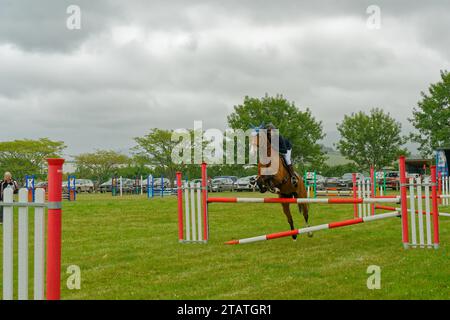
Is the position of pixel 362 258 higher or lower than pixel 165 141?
lower

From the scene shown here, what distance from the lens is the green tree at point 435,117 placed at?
51438 millimetres

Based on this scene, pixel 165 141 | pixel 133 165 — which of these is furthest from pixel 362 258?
pixel 133 165

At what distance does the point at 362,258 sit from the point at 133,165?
6636cm

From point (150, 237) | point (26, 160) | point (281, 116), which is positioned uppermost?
point (281, 116)

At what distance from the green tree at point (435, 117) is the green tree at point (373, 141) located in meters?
3.95

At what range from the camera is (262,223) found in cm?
1535

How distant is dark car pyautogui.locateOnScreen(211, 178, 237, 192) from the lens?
48.4 meters

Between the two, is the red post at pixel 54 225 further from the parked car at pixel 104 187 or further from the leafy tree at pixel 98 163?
the leafy tree at pixel 98 163

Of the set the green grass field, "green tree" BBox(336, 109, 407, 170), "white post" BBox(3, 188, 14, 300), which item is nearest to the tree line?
"green tree" BBox(336, 109, 407, 170)

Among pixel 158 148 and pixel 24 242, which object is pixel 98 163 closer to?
pixel 158 148

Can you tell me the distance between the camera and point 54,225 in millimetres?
4297

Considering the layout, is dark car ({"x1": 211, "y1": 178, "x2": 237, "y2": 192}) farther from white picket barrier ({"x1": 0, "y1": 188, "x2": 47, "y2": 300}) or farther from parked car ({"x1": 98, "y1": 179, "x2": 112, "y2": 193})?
white picket barrier ({"x1": 0, "y1": 188, "x2": 47, "y2": 300})

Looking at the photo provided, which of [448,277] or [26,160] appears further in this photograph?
[26,160]
